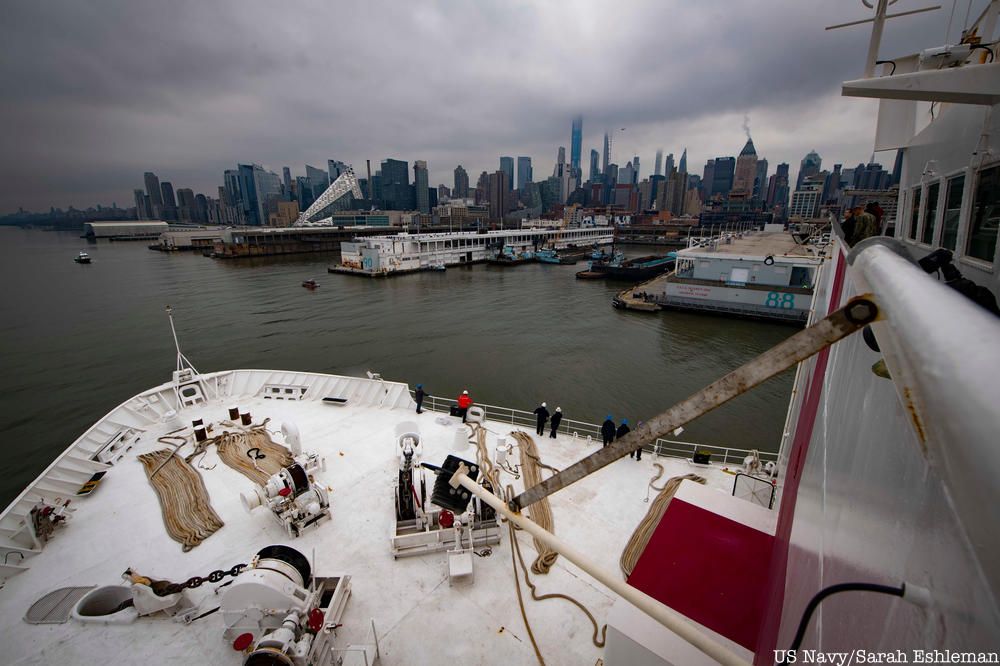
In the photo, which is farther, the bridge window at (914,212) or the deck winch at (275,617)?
the bridge window at (914,212)

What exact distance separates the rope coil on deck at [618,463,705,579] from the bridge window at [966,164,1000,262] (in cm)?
365

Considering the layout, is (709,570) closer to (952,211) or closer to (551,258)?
(952,211)

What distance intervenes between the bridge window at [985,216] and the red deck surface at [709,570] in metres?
3.00

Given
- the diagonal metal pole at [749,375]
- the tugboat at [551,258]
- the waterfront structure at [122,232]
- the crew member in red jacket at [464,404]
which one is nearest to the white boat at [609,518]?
the diagonal metal pole at [749,375]

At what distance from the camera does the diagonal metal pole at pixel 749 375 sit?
46.4 inches

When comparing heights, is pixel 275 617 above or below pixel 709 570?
below

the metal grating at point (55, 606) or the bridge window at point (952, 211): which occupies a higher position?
the bridge window at point (952, 211)

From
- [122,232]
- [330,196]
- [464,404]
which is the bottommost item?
[464,404]

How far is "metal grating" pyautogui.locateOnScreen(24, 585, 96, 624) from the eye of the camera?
498 cm

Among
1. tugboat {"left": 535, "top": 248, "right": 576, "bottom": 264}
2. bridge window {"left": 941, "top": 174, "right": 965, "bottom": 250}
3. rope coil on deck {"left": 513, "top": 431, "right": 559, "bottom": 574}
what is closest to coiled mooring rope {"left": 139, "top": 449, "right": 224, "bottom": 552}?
rope coil on deck {"left": 513, "top": 431, "right": 559, "bottom": 574}

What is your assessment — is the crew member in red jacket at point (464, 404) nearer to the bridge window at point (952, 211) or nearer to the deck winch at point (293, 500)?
the deck winch at point (293, 500)

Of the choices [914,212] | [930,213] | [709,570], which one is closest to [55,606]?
[709,570]

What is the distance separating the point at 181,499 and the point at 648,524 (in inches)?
299

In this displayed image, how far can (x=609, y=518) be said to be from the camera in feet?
21.4
